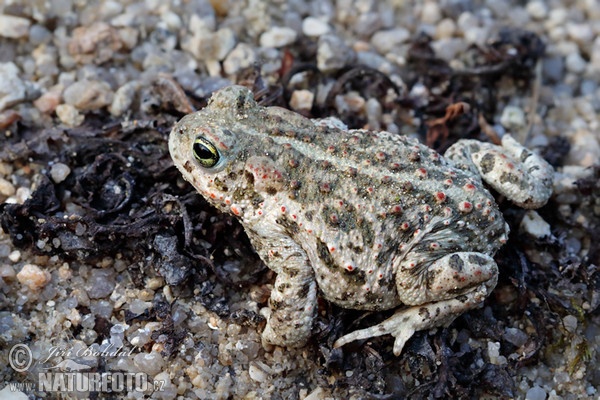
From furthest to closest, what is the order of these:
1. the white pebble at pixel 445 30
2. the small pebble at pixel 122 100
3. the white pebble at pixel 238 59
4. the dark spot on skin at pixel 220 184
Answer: the white pebble at pixel 445 30, the white pebble at pixel 238 59, the small pebble at pixel 122 100, the dark spot on skin at pixel 220 184

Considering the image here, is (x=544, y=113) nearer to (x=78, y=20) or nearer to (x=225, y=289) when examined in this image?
(x=225, y=289)

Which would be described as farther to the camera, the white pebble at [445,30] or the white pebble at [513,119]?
the white pebble at [445,30]

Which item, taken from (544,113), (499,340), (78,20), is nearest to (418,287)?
(499,340)

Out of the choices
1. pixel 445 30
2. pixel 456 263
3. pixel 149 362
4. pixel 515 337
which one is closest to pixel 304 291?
pixel 456 263

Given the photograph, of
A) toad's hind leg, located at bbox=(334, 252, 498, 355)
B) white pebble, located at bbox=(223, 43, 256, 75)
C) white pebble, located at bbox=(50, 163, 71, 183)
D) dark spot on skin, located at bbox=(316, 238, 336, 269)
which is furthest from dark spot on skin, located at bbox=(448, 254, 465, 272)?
white pebble, located at bbox=(50, 163, 71, 183)

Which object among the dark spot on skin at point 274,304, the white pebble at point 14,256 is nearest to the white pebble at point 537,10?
the dark spot on skin at point 274,304

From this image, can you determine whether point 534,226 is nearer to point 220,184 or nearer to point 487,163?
point 487,163

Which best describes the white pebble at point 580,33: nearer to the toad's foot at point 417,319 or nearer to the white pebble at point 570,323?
the white pebble at point 570,323
